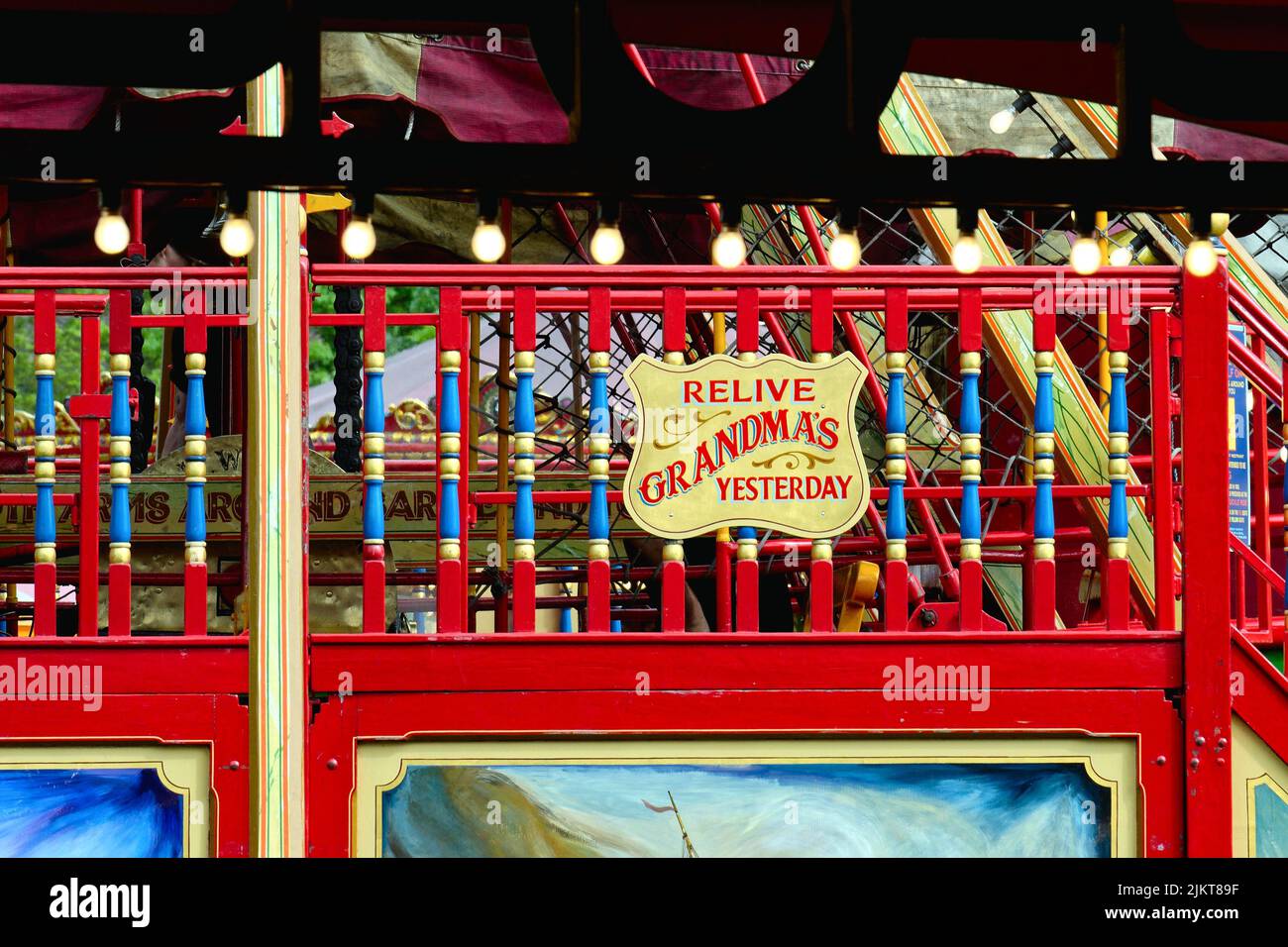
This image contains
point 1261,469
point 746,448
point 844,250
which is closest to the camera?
point 844,250

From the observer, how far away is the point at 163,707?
16.4 feet

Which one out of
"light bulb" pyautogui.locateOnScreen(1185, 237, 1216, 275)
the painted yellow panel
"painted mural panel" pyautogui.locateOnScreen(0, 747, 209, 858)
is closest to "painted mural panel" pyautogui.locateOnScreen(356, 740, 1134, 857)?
the painted yellow panel

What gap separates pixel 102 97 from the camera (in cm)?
664

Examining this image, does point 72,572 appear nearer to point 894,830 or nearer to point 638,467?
point 638,467

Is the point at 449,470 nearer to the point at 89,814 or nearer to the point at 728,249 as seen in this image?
the point at 89,814

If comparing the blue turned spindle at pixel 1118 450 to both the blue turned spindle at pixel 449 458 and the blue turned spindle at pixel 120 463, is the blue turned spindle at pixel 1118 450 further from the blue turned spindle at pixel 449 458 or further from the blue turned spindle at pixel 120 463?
the blue turned spindle at pixel 120 463

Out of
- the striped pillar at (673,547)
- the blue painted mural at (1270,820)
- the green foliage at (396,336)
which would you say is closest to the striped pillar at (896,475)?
the striped pillar at (673,547)

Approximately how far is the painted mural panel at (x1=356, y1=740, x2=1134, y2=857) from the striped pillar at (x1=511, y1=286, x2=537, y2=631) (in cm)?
48

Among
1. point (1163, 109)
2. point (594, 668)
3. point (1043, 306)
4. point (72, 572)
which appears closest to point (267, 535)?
point (594, 668)

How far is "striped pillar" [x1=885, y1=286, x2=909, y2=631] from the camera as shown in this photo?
4.93 metres

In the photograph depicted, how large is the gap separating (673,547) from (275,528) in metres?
1.27

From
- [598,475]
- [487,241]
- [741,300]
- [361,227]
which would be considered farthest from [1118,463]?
[361,227]

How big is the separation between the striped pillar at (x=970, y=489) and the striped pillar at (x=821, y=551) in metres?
0.43
